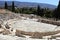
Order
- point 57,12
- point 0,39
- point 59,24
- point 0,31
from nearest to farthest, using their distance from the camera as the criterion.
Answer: point 0,39 → point 0,31 → point 59,24 → point 57,12

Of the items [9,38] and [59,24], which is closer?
[9,38]

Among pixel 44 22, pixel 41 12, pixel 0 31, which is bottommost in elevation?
pixel 41 12

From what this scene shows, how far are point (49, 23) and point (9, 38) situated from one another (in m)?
10.1

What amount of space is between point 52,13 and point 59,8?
1.71 meters

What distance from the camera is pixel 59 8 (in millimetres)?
34500

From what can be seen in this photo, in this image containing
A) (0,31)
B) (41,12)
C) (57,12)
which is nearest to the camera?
(0,31)

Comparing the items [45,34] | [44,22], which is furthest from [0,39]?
[44,22]

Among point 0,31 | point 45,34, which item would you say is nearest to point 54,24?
point 45,34

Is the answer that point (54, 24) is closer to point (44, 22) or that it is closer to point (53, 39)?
point (44, 22)

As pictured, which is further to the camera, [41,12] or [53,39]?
[41,12]

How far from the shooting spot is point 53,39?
10195mm

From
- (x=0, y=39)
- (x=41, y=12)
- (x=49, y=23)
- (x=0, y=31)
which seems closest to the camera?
(x=0, y=39)

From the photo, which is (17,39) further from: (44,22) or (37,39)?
(44,22)

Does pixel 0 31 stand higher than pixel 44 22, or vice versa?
pixel 0 31
